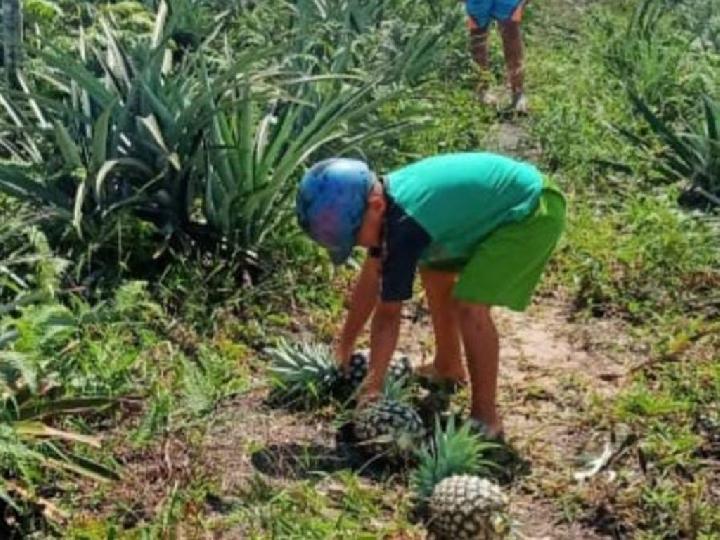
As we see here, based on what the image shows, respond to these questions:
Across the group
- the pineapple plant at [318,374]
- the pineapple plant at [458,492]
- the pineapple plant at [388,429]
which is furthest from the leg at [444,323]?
the pineapple plant at [458,492]

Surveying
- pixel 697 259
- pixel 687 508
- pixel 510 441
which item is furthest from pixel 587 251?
pixel 687 508

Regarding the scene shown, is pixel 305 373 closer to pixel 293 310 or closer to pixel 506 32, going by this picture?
pixel 293 310

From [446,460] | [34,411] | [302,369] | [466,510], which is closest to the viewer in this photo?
[466,510]

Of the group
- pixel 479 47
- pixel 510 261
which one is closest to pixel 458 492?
pixel 510 261

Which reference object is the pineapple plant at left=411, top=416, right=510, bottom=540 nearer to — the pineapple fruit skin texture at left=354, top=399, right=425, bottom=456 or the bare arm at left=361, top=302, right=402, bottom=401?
the pineapple fruit skin texture at left=354, top=399, right=425, bottom=456

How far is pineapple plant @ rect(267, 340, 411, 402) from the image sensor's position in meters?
4.65

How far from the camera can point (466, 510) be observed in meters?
3.84

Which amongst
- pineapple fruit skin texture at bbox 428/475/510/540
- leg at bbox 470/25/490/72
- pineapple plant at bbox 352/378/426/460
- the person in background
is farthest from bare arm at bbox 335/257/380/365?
leg at bbox 470/25/490/72

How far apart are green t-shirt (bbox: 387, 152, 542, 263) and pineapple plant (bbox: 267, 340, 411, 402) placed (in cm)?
42

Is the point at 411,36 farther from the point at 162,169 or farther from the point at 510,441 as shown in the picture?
the point at 510,441

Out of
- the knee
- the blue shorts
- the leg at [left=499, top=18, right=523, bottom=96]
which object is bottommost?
the leg at [left=499, top=18, right=523, bottom=96]

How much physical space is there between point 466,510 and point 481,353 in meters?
0.73

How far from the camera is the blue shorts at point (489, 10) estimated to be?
8477 mm

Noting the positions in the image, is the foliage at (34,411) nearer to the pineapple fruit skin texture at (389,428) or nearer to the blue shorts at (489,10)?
the pineapple fruit skin texture at (389,428)
